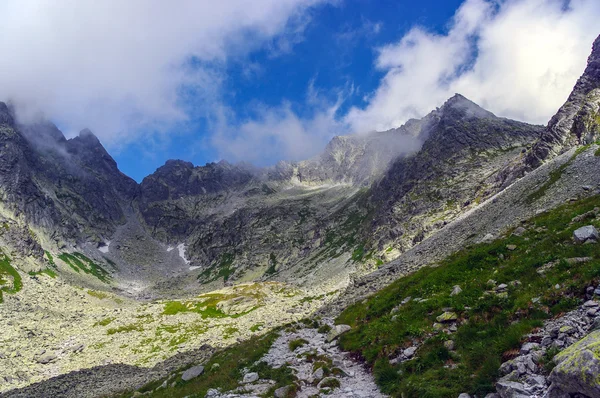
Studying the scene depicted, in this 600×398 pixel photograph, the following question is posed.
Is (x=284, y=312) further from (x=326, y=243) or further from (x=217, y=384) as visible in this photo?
(x=326, y=243)

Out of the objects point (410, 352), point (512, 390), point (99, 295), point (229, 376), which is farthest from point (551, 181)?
point (99, 295)

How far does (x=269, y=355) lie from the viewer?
26.1 m

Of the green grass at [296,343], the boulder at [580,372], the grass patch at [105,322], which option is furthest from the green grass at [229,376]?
the grass patch at [105,322]

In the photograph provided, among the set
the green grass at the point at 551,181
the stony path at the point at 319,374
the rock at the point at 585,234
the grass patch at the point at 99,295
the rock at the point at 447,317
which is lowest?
the stony path at the point at 319,374

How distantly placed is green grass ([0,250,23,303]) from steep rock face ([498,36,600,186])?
512 feet

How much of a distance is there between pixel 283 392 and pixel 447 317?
9687 mm

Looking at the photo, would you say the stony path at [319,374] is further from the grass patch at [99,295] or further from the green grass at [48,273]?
the green grass at [48,273]

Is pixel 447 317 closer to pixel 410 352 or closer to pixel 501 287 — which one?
pixel 410 352

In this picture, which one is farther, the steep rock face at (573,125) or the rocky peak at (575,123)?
the steep rock face at (573,125)

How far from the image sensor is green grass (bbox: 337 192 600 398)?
43.7ft

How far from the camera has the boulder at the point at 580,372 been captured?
25.6 ft

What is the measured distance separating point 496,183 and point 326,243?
109 metres

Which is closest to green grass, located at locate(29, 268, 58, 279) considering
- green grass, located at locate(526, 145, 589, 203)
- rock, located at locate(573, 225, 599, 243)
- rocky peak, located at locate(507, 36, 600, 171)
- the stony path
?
the stony path

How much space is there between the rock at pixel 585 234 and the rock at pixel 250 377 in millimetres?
20972
